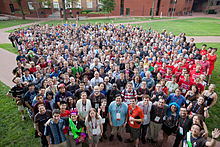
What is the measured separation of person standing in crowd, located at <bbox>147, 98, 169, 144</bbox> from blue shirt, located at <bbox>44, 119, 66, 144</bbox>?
2.97 m

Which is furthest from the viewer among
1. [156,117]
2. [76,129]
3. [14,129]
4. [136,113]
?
[14,129]

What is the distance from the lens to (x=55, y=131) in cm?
389

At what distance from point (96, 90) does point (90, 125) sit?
4.24 ft

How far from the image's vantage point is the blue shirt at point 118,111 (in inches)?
179

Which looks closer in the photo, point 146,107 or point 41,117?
point 41,117

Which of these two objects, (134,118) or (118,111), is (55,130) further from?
(134,118)

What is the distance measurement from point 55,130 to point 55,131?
0.10 ft

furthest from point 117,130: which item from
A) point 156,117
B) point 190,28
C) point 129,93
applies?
point 190,28

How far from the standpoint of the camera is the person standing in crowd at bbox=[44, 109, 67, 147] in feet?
12.5

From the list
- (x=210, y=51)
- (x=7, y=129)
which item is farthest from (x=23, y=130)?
(x=210, y=51)

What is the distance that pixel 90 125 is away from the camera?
4172 mm

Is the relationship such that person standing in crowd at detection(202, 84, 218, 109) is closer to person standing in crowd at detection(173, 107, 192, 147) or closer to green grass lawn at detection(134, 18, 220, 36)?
person standing in crowd at detection(173, 107, 192, 147)

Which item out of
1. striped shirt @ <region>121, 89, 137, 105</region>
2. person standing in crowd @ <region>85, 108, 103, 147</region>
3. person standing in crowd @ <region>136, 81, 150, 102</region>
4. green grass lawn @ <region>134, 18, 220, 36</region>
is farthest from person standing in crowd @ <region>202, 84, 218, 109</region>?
green grass lawn @ <region>134, 18, 220, 36</region>

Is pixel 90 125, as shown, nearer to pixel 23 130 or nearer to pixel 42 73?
pixel 23 130
